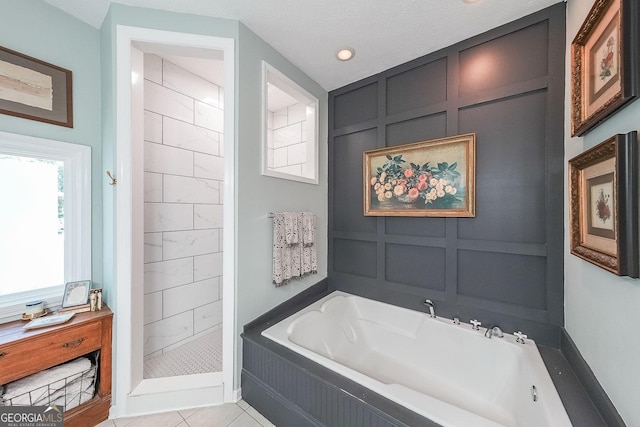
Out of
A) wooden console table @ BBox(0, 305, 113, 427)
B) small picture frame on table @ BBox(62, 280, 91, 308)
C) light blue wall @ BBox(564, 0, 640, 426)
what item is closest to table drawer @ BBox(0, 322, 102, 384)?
wooden console table @ BBox(0, 305, 113, 427)

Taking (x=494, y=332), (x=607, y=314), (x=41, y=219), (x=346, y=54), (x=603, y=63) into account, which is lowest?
(x=494, y=332)

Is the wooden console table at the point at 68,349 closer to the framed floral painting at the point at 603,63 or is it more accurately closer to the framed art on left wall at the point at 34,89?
the framed art on left wall at the point at 34,89

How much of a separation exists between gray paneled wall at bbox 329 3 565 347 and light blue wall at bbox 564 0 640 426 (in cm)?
14

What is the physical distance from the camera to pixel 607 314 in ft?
3.16

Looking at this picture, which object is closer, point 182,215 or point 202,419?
point 202,419

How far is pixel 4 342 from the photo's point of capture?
115 centimetres

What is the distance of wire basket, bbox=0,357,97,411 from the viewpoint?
1203 millimetres

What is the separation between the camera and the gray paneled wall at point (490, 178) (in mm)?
1506

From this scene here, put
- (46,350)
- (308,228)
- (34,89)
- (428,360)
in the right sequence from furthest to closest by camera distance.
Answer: (308,228), (428,360), (34,89), (46,350)

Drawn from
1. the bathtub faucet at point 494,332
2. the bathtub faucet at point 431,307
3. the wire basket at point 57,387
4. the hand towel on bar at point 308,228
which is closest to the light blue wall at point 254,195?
the hand towel on bar at point 308,228

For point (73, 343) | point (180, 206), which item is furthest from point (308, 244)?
point (73, 343)

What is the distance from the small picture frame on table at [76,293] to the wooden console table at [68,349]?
10 centimetres

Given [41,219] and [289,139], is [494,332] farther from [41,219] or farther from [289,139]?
[41,219]

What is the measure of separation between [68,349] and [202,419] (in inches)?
34.2
